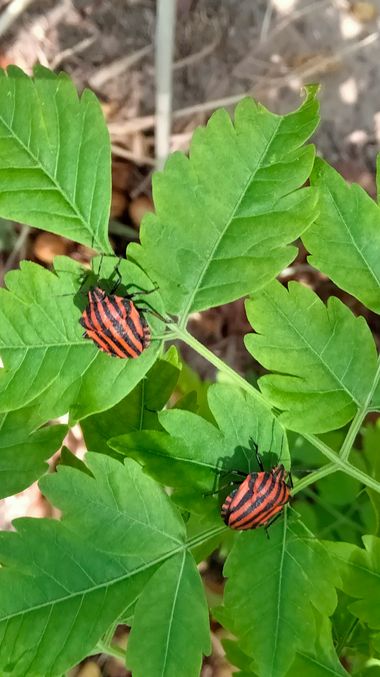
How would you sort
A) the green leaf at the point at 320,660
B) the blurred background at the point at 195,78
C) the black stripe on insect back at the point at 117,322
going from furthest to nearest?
the blurred background at the point at 195,78 < the green leaf at the point at 320,660 < the black stripe on insect back at the point at 117,322

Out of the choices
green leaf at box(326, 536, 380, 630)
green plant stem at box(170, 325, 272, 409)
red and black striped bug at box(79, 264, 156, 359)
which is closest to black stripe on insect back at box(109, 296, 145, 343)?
red and black striped bug at box(79, 264, 156, 359)

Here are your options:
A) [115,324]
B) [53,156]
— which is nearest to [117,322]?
[115,324]

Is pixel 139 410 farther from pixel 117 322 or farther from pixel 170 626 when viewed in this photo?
pixel 170 626

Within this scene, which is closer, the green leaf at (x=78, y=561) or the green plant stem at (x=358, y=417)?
the green leaf at (x=78, y=561)

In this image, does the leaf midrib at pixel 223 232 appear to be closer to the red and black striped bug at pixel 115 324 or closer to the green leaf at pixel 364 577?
the red and black striped bug at pixel 115 324

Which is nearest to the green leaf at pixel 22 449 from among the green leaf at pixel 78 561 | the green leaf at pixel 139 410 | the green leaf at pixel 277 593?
the green leaf at pixel 139 410

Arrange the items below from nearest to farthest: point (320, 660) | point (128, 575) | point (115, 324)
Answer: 1. point (115, 324)
2. point (128, 575)
3. point (320, 660)
